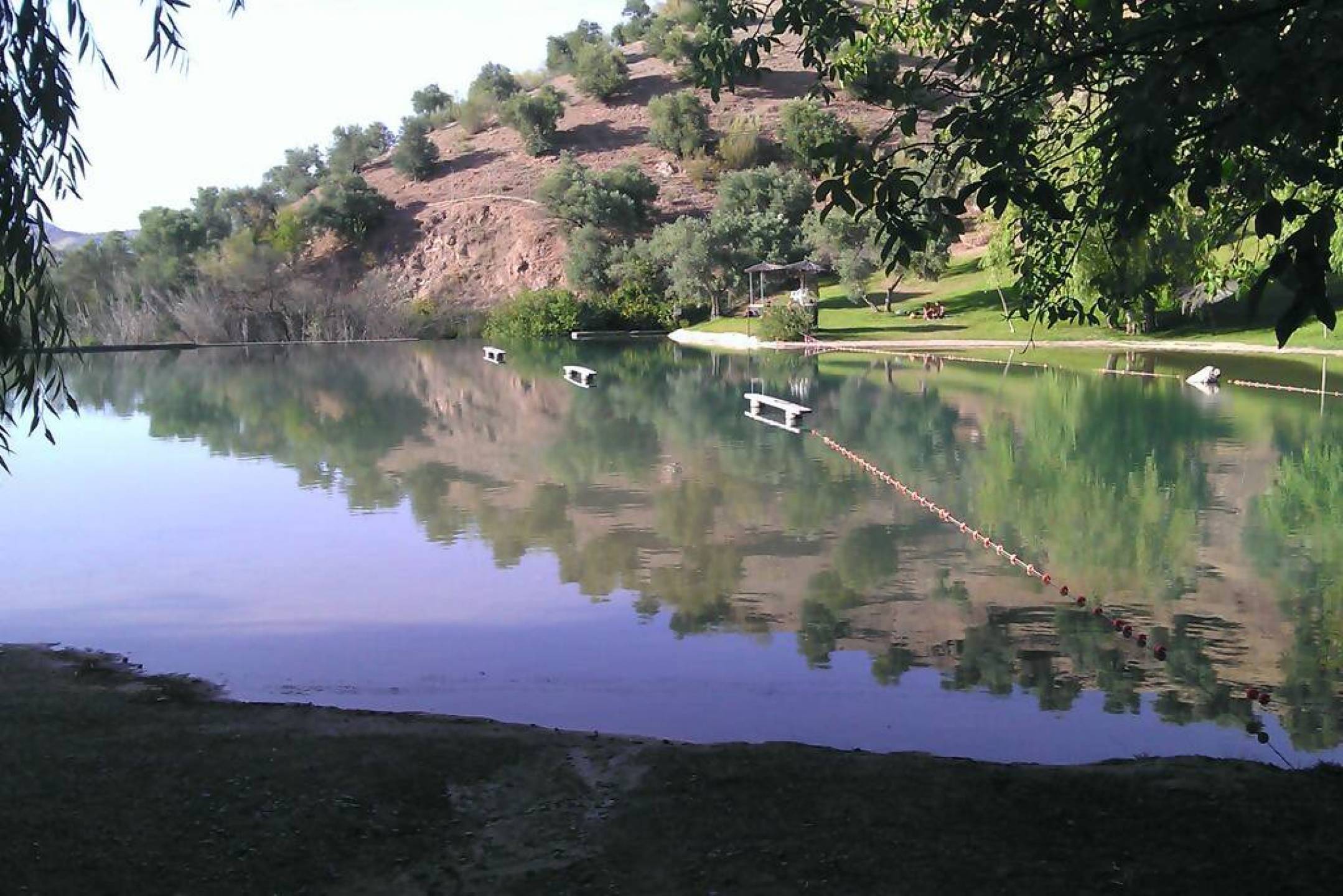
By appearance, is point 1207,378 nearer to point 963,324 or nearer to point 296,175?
point 963,324

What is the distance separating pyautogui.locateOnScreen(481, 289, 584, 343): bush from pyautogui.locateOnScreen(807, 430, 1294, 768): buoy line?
1795 inches

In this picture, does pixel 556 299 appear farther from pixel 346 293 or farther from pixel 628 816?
pixel 628 816

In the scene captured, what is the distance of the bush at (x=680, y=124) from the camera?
81312 millimetres

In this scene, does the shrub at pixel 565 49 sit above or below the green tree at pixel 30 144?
above

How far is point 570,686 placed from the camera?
8031mm

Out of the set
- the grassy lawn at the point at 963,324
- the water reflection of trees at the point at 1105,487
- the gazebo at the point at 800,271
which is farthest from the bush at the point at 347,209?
the water reflection of trees at the point at 1105,487

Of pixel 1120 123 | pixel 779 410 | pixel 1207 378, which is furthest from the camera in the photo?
pixel 1207 378

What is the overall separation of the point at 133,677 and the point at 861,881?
19.0 feet

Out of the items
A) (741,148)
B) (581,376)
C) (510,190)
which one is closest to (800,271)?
(581,376)

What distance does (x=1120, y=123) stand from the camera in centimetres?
356

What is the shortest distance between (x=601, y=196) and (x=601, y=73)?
82.5 ft

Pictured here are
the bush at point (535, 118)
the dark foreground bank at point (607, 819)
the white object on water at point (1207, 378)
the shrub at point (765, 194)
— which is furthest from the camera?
the bush at point (535, 118)

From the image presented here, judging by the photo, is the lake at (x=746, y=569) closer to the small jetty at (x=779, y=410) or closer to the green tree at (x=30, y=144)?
the small jetty at (x=779, y=410)

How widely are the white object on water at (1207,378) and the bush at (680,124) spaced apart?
5793 centimetres
